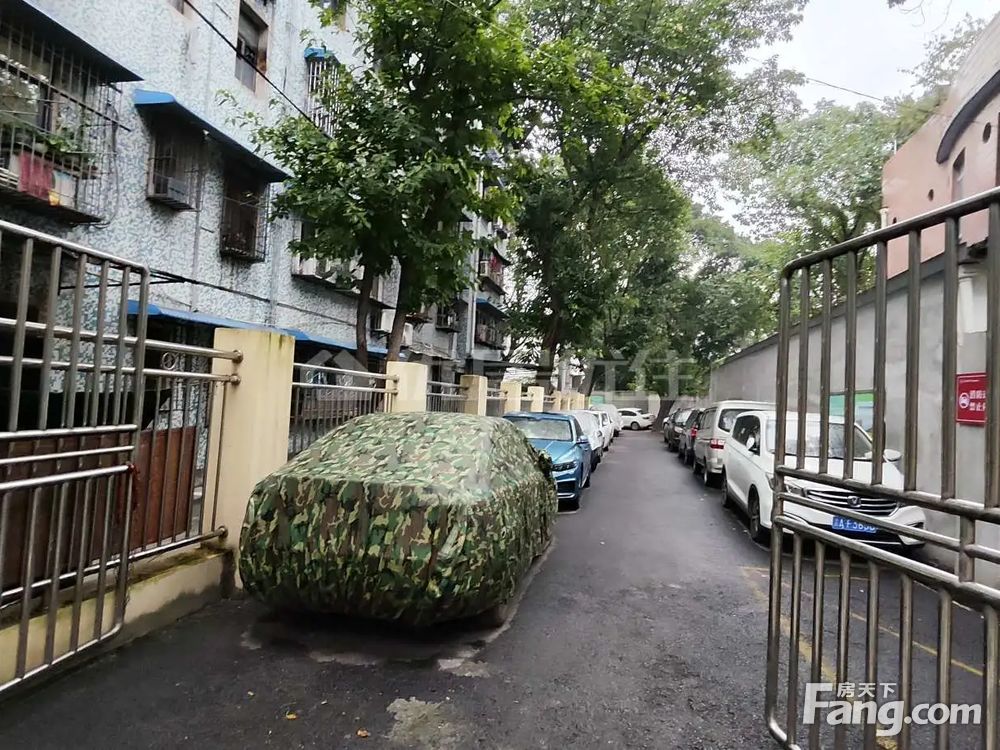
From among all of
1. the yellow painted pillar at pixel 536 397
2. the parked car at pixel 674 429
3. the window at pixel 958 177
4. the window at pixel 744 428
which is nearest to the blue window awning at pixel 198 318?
the window at pixel 744 428

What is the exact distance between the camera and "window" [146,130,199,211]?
855cm

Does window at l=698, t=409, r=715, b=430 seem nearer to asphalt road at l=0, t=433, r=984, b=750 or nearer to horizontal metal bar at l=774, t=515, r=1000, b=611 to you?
asphalt road at l=0, t=433, r=984, b=750

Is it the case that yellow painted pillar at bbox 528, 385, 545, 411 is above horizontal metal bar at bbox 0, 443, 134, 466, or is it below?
above

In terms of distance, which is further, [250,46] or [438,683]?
[250,46]

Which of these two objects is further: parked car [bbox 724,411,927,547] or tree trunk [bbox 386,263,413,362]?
tree trunk [bbox 386,263,413,362]

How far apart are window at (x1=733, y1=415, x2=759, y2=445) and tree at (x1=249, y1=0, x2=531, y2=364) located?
440cm

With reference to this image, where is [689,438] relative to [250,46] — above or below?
below

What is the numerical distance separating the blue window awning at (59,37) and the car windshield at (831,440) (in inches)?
313

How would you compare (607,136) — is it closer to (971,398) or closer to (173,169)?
(173,169)

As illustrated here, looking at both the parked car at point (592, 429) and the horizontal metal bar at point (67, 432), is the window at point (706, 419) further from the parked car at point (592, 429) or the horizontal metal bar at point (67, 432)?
the horizontal metal bar at point (67, 432)

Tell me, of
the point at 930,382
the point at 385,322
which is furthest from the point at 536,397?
the point at 930,382

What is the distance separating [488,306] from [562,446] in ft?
55.9

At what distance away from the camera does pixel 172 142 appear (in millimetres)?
8805

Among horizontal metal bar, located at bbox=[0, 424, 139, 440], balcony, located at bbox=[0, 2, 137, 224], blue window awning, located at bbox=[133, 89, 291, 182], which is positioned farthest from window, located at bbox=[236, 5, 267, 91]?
horizontal metal bar, located at bbox=[0, 424, 139, 440]
